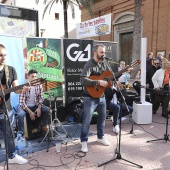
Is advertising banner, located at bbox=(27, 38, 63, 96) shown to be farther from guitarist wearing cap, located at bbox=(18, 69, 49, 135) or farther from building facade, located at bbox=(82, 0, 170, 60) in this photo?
building facade, located at bbox=(82, 0, 170, 60)

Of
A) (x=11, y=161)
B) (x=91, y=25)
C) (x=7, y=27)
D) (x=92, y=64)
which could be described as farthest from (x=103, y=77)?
(x=91, y=25)

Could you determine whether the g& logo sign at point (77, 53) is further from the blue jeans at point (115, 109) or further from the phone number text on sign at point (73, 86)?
the blue jeans at point (115, 109)

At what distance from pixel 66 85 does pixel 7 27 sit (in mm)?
2168

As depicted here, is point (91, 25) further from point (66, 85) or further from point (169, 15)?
point (66, 85)

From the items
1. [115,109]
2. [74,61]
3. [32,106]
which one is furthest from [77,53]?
[32,106]

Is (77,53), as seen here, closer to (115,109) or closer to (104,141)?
(115,109)

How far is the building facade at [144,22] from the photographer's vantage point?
453 inches

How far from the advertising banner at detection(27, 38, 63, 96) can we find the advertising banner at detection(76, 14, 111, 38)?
4.41m

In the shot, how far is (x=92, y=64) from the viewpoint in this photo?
3414 mm

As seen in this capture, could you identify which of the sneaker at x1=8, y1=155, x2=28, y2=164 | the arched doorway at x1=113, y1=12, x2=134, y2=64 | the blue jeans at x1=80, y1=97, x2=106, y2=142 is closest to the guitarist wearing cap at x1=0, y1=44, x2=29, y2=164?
the sneaker at x1=8, y1=155, x2=28, y2=164

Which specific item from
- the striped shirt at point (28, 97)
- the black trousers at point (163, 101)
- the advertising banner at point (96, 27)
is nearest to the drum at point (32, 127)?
the striped shirt at point (28, 97)

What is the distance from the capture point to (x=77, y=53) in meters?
5.62

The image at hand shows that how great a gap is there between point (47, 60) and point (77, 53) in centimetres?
87

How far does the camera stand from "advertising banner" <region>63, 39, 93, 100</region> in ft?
18.2
